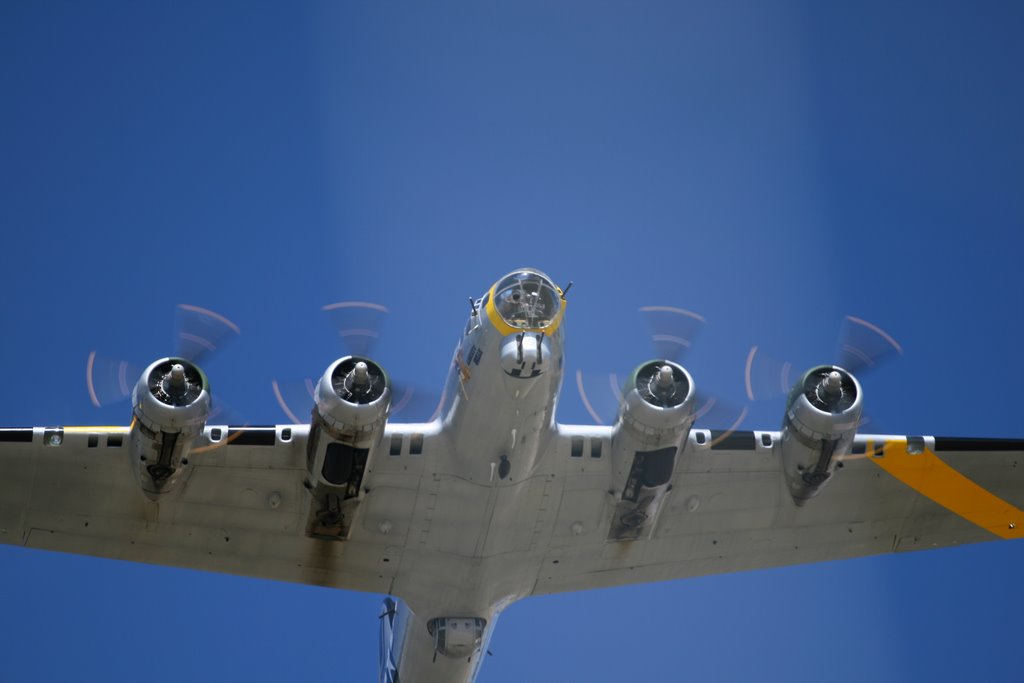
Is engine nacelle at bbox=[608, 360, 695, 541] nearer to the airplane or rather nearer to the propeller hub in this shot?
the airplane

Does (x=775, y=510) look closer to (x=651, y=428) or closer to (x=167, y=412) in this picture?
(x=651, y=428)

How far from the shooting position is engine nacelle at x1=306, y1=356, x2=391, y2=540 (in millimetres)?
19281

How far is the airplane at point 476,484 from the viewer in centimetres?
1933

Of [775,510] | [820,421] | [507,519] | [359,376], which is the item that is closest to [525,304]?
[359,376]

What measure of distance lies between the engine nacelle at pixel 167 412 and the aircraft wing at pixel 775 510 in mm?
5986

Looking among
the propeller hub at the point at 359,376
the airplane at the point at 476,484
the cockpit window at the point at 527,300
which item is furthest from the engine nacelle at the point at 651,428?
the propeller hub at the point at 359,376

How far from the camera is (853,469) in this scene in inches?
909

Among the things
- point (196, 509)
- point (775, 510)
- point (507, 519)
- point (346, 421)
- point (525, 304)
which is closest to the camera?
point (525, 304)

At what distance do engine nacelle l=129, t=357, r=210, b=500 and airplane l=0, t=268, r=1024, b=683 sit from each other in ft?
0.10

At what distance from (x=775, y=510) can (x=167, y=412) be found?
1061 cm

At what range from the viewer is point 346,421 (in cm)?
1931

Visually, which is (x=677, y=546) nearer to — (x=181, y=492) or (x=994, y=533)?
(x=994, y=533)

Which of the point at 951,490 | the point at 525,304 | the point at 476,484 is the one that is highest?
the point at 525,304

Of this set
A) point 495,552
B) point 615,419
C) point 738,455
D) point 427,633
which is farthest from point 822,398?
point 427,633
